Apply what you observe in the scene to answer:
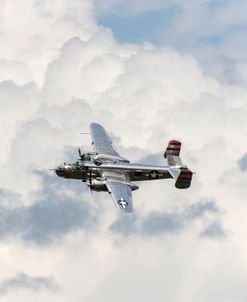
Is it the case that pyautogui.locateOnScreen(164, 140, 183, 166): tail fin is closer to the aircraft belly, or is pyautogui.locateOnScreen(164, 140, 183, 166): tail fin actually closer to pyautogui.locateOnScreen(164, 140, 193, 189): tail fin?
pyautogui.locateOnScreen(164, 140, 193, 189): tail fin

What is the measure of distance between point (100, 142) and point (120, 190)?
2126 cm

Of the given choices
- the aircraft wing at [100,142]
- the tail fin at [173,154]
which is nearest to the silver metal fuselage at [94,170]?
the tail fin at [173,154]

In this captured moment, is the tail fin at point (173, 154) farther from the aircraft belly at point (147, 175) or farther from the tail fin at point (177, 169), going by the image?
the aircraft belly at point (147, 175)

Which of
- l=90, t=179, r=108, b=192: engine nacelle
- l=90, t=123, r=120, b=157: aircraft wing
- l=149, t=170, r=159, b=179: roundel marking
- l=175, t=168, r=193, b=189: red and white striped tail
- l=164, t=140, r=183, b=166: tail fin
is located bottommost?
l=90, t=179, r=108, b=192: engine nacelle

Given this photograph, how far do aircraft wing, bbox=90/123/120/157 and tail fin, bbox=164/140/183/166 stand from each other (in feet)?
25.5

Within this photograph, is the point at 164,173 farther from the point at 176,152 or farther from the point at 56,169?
the point at 56,169

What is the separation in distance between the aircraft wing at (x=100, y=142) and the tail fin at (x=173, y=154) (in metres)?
7.78

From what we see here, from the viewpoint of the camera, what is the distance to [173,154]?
14650cm

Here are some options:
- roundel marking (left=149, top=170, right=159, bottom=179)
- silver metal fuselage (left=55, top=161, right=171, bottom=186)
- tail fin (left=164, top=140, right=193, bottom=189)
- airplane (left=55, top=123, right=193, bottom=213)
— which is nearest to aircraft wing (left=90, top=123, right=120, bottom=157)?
airplane (left=55, top=123, right=193, bottom=213)

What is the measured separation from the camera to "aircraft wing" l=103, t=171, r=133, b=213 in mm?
125000

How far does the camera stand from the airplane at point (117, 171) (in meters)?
132

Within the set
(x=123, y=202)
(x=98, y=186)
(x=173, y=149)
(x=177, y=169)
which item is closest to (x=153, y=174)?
(x=177, y=169)

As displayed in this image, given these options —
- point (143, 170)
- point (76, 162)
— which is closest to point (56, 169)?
point (76, 162)

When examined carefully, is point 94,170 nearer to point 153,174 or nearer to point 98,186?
point 98,186
